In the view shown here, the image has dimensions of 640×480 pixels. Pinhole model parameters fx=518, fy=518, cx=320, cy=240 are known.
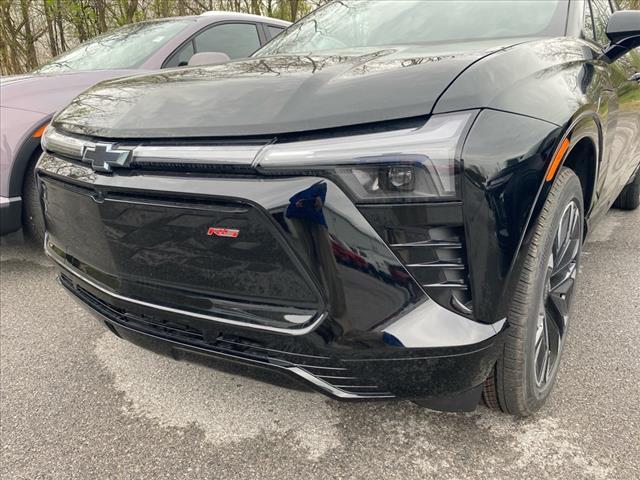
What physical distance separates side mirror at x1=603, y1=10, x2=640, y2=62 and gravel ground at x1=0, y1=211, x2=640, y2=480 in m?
1.28

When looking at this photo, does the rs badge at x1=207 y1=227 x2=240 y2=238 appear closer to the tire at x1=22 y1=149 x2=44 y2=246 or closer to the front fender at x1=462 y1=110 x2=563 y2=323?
the front fender at x1=462 y1=110 x2=563 y2=323

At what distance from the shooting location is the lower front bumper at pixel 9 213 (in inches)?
122

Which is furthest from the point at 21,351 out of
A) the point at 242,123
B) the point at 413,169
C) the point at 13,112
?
the point at 413,169

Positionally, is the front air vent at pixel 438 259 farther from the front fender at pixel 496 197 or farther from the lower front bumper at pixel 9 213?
the lower front bumper at pixel 9 213

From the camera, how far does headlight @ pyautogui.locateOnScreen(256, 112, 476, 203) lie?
1.26 m

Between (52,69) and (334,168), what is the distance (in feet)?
11.7

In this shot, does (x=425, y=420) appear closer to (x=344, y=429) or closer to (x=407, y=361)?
(x=344, y=429)

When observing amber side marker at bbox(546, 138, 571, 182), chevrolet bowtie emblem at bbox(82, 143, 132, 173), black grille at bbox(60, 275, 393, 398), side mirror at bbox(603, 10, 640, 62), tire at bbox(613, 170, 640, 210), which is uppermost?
side mirror at bbox(603, 10, 640, 62)

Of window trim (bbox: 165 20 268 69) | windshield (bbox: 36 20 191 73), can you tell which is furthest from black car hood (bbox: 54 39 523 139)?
windshield (bbox: 36 20 191 73)

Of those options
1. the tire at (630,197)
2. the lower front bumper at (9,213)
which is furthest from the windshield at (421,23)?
the tire at (630,197)

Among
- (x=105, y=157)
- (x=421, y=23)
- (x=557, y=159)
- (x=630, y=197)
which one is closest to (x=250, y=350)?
(x=105, y=157)

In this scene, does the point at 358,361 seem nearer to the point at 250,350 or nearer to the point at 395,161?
the point at 250,350

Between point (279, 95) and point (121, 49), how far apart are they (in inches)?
125

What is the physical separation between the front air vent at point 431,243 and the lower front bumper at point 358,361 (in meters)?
0.17
